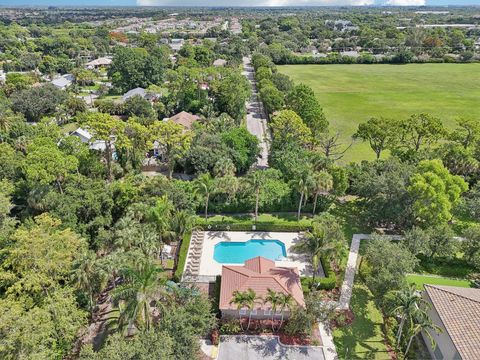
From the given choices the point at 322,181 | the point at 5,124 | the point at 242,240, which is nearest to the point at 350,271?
the point at 322,181

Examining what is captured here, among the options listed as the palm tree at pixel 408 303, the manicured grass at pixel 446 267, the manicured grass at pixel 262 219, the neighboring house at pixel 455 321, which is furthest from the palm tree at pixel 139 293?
the manicured grass at pixel 446 267

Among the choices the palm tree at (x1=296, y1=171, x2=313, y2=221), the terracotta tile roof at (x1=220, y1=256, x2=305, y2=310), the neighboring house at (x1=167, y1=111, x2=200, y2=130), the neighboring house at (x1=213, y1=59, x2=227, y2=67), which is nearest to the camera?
the terracotta tile roof at (x1=220, y1=256, x2=305, y2=310)

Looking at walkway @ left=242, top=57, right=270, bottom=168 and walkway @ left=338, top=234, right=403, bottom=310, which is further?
walkway @ left=242, top=57, right=270, bottom=168

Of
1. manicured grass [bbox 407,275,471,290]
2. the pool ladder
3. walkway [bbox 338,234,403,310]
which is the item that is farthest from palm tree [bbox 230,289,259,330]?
manicured grass [bbox 407,275,471,290]

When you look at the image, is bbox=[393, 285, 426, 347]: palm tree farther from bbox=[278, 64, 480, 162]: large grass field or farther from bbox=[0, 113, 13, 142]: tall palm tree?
bbox=[0, 113, 13, 142]: tall palm tree

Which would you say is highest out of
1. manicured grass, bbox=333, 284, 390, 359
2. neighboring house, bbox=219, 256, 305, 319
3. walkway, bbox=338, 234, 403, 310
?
neighboring house, bbox=219, 256, 305, 319

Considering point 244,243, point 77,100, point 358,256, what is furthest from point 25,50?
point 358,256

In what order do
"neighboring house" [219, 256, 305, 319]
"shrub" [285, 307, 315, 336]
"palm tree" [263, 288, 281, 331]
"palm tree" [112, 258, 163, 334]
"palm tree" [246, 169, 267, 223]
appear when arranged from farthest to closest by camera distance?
"palm tree" [246, 169, 267, 223] < "neighboring house" [219, 256, 305, 319] < "shrub" [285, 307, 315, 336] < "palm tree" [263, 288, 281, 331] < "palm tree" [112, 258, 163, 334]
